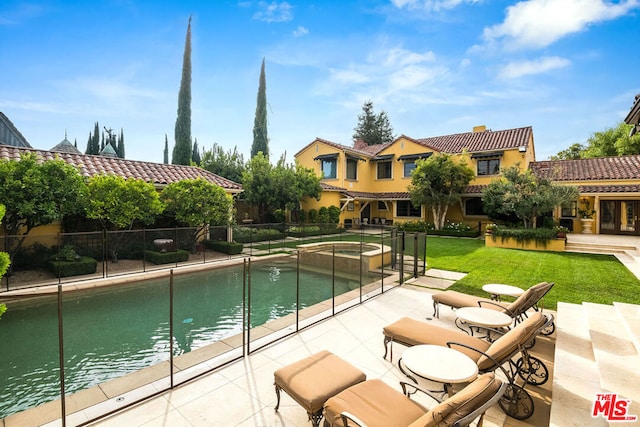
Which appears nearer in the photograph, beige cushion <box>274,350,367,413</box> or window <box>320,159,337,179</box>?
beige cushion <box>274,350,367,413</box>

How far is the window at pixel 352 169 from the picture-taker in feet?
83.4

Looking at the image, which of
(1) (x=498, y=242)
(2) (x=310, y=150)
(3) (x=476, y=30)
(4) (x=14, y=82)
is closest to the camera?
(3) (x=476, y=30)

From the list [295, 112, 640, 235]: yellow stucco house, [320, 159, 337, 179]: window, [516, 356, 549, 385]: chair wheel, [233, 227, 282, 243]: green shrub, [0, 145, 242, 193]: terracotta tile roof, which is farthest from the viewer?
[320, 159, 337, 179]: window

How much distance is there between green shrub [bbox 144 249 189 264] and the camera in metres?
11.5

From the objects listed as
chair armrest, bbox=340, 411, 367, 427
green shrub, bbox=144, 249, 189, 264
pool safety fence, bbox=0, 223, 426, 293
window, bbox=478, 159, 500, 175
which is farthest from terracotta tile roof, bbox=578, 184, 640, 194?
green shrub, bbox=144, 249, 189, 264

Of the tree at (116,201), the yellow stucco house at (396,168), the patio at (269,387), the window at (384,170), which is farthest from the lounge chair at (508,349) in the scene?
the window at (384,170)

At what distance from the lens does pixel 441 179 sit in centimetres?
2078

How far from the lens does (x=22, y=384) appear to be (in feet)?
14.6

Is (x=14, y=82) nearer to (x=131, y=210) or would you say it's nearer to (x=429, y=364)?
(x=131, y=210)

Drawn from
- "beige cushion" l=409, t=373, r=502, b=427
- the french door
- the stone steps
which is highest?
the french door

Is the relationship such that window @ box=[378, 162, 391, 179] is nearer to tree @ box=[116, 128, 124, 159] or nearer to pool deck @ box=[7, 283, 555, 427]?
pool deck @ box=[7, 283, 555, 427]

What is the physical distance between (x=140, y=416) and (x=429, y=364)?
3.16 metres

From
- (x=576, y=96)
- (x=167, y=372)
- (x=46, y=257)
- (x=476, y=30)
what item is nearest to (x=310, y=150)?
(x=476, y=30)

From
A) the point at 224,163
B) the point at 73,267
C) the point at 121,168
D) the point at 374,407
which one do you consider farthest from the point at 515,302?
the point at 224,163
